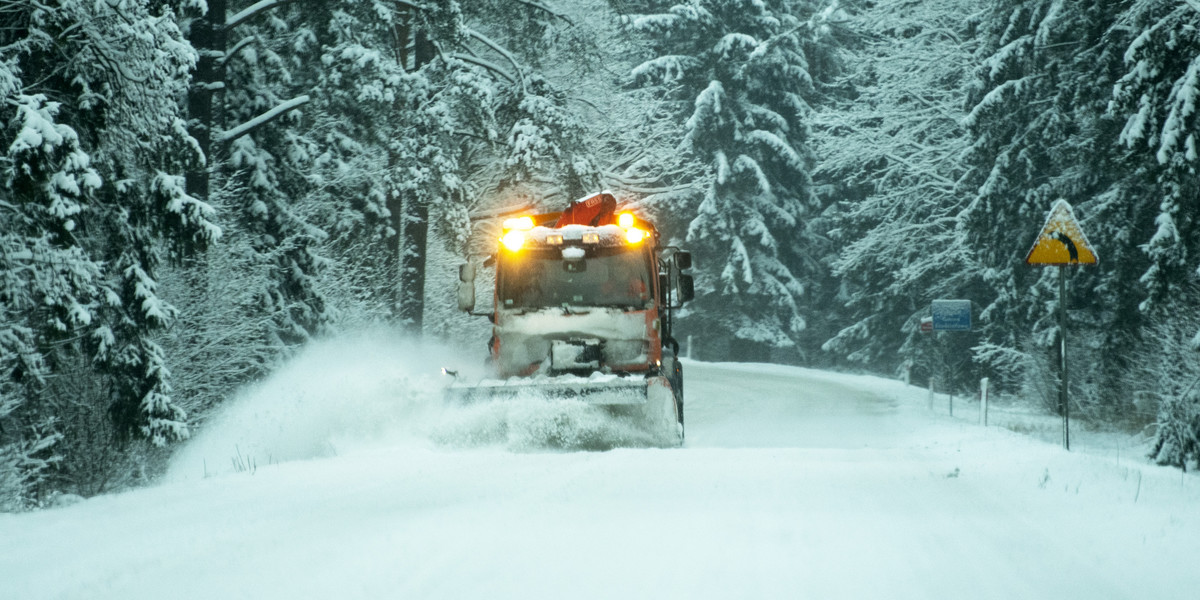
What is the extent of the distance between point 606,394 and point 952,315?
9.12 metres

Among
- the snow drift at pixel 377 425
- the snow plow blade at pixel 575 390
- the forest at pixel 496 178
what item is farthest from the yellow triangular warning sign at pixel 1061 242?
the snow drift at pixel 377 425

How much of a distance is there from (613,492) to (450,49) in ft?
48.4

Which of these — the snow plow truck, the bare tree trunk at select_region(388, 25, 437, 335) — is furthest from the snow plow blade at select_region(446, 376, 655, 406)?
the bare tree trunk at select_region(388, 25, 437, 335)

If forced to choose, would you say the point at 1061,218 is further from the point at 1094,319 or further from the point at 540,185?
the point at 540,185

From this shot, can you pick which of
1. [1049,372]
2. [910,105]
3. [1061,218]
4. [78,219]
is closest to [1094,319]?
[1049,372]

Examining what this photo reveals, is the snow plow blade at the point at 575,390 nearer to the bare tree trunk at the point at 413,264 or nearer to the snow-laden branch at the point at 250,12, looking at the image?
the snow-laden branch at the point at 250,12

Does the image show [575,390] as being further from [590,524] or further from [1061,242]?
[1061,242]

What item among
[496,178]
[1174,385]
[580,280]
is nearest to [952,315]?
[1174,385]

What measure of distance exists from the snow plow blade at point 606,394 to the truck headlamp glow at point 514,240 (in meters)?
2.24

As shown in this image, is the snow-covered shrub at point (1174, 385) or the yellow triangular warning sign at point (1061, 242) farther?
the snow-covered shrub at point (1174, 385)

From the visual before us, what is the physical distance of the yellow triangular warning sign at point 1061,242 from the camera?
12.0 meters

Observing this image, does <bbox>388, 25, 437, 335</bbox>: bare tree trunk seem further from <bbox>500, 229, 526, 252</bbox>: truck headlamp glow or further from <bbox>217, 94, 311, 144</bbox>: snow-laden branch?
<bbox>500, 229, 526, 252</bbox>: truck headlamp glow

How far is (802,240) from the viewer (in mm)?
40344

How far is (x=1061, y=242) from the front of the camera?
12.1 meters
